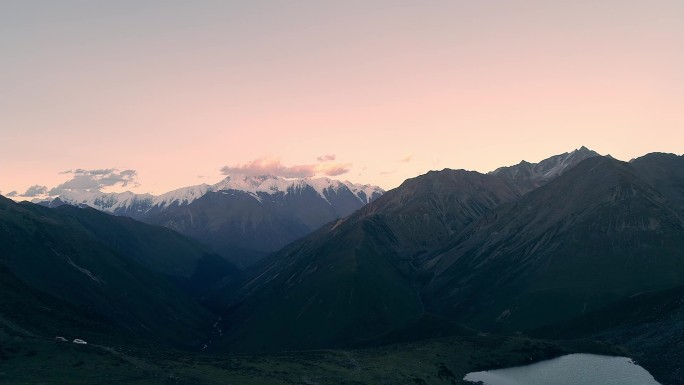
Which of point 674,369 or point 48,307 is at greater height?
point 48,307

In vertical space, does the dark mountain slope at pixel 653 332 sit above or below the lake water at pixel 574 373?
above

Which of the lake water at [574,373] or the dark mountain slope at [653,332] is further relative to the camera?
the dark mountain slope at [653,332]

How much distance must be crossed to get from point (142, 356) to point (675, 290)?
173 m

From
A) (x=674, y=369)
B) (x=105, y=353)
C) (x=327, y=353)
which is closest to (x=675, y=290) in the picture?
(x=674, y=369)

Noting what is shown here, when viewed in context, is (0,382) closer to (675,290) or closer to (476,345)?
(476,345)

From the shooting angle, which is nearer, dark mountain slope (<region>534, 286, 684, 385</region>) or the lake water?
the lake water

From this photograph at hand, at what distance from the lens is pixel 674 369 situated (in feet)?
438

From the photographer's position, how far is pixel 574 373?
14025 cm

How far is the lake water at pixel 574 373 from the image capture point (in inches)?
5241

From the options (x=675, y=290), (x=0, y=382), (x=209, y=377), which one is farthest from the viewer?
(x=675, y=290)

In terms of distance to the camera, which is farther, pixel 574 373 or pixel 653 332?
pixel 653 332

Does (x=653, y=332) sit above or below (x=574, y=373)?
above

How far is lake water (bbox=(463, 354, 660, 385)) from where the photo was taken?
133 m

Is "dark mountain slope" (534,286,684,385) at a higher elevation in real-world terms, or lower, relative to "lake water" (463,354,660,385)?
higher
